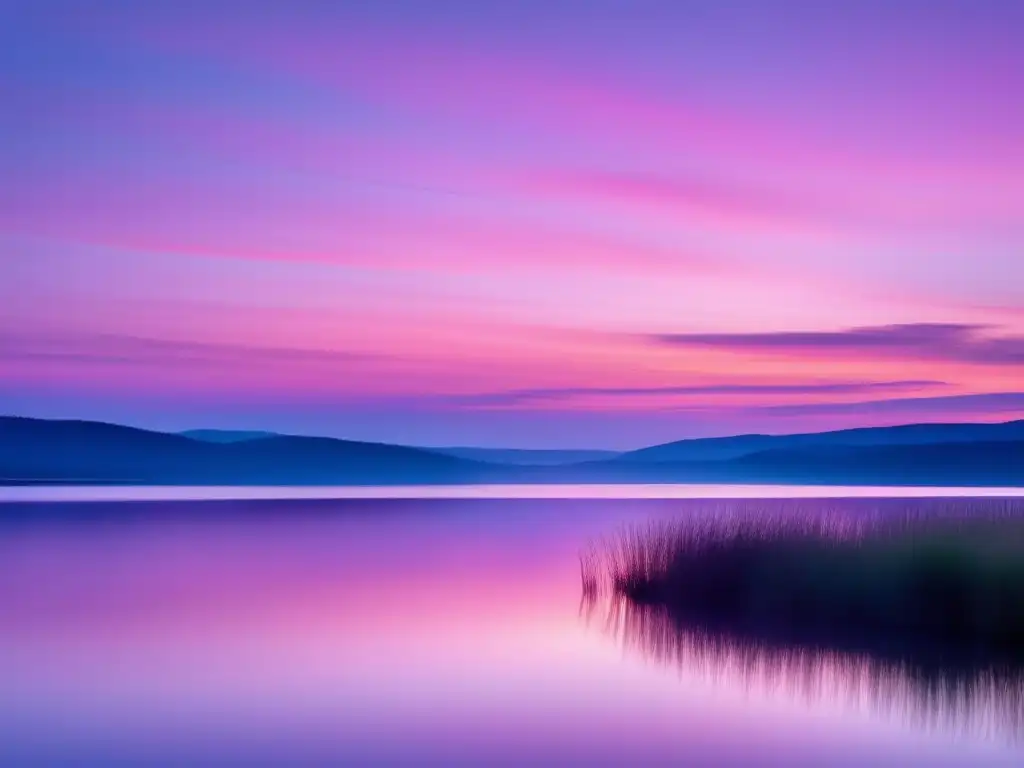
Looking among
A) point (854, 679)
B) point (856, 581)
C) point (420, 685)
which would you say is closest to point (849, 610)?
point (856, 581)

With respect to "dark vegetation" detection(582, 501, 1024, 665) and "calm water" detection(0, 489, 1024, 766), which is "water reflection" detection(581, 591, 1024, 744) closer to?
"calm water" detection(0, 489, 1024, 766)

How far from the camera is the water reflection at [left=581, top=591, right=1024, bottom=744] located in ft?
32.9

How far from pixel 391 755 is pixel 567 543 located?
1800 centimetres

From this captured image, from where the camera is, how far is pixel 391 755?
9.16m

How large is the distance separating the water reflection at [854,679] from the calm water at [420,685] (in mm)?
34

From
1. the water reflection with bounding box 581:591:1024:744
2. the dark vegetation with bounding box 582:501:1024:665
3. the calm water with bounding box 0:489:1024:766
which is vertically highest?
the dark vegetation with bounding box 582:501:1024:665

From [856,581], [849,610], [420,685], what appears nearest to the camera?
[420,685]

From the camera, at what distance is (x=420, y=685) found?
454 inches

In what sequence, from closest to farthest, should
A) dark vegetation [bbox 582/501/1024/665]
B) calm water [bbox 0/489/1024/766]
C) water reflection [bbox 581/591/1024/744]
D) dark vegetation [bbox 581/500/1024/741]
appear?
calm water [bbox 0/489/1024/766] < water reflection [bbox 581/591/1024/744] < dark vegetation [bbox 581/500/1024/741] < dark vegetation [bbox 582/501/1024/665]

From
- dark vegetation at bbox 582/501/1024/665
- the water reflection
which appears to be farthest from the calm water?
dark vegetation at bbox 582/501/1024/665

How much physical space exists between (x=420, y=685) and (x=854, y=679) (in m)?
3.76

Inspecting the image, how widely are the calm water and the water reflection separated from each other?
0.03 m

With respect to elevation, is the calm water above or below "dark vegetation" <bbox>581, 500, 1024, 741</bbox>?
below

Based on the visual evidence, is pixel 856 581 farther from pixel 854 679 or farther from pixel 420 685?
pixel 420 685
